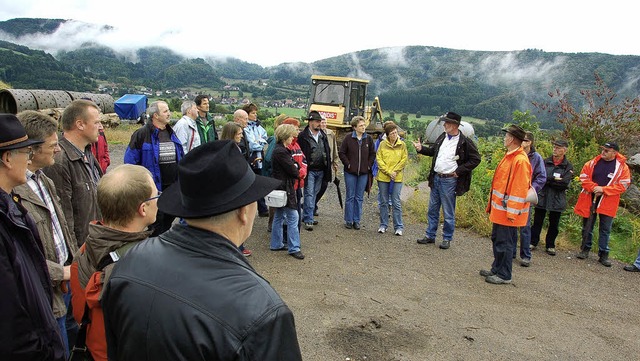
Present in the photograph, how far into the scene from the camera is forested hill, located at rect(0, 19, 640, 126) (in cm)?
5344

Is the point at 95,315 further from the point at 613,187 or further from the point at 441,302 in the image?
the point at 613,187

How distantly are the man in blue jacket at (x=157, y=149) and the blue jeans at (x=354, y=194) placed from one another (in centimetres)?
305

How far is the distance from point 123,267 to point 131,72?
384 feet

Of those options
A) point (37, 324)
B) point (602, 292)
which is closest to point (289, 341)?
point (37, 324)

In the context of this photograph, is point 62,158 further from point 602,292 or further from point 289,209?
point 602,292

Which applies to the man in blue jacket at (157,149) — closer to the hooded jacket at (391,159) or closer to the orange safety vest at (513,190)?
the hooded jacket at (391,159)

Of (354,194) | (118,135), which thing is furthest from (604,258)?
(118,135)

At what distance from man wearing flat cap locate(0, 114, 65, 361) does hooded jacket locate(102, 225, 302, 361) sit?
0.70 meters

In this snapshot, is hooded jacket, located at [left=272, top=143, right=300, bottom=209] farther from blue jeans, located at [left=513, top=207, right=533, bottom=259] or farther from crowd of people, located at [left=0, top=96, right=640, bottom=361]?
blue jeans, located at [left=513, top=207, right=533, bottom=259]

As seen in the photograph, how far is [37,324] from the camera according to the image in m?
1.83

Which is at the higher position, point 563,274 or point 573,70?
point 573,70

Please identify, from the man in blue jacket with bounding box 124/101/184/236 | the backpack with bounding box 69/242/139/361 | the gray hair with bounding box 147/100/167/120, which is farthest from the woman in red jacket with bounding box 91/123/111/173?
the backpack with bounding box 69/242/139/361

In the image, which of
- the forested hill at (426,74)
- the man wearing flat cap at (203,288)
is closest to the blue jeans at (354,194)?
the man wearing flat cap at (203,288)

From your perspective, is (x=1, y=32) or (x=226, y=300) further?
(x=1, y=32)
